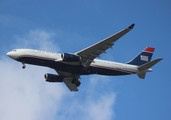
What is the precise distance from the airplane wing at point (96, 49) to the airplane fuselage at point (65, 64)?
1410mm

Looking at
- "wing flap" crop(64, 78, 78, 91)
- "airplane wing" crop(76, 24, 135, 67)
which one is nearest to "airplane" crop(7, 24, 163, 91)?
"airplane wing" crop(76, 24, 135, 67)

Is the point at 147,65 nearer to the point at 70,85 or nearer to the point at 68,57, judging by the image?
the point at 68,57

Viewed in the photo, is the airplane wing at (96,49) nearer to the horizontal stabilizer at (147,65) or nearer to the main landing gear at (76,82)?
the main landing gear at (76,82)

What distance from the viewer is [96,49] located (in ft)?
184

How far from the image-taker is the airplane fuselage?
187 ft

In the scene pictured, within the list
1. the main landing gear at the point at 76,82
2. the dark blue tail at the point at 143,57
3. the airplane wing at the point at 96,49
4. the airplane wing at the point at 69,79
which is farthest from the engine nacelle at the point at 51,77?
the dark blue tail at the point at 143,57

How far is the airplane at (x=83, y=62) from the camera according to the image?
2205 inches

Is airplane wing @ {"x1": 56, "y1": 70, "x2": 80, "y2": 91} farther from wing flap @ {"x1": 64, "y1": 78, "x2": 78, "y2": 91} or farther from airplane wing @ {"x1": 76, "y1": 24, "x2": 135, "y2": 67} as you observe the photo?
airplane wing @ {"x1": 76, "y1": 24, "x2": 135, "y2": 67}

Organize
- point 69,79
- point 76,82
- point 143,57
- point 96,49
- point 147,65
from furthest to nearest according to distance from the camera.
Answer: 1. point 143,57
2. point 69,79
3. point 76,82
4. point 147,65
5. point 96,49

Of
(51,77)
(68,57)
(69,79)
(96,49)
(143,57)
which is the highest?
(96,49)

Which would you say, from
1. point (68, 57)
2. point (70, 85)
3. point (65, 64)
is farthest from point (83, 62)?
point (70, 85)

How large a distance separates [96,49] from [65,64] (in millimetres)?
5471

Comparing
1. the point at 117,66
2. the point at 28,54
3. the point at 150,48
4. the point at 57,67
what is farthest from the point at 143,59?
the point at 28,54

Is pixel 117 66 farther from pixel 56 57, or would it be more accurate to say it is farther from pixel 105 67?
pixel 56 57
